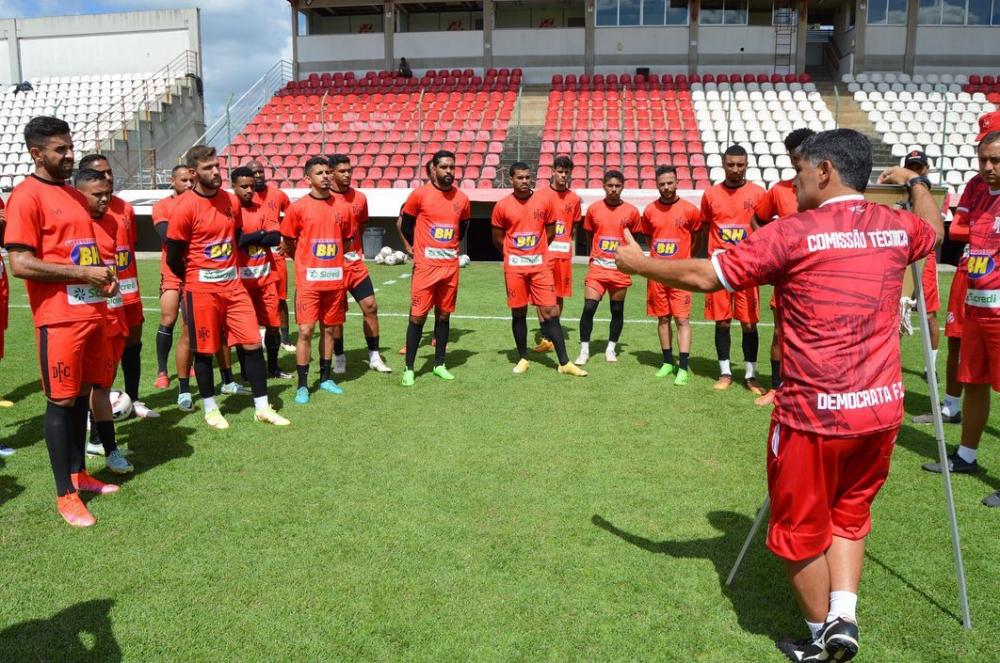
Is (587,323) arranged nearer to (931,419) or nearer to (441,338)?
(441,338)

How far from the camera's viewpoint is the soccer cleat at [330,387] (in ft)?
24.1

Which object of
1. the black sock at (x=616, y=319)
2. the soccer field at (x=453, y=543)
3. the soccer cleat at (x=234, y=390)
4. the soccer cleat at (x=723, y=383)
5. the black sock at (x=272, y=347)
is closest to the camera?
the soccer field at (x=453, y=543)

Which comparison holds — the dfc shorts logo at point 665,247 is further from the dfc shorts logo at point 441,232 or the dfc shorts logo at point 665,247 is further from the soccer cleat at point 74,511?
the soccer cleat at point 74,511

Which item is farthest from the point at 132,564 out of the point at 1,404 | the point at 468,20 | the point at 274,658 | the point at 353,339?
the point at 468,20

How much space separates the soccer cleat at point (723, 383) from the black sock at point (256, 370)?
169 inches

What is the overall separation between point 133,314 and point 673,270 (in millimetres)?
5082

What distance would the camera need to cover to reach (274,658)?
9.95ft

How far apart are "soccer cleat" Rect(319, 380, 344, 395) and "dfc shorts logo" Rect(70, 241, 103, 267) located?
3.02 metres

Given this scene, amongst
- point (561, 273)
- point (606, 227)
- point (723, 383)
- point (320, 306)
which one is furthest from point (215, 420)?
point (561, 273)

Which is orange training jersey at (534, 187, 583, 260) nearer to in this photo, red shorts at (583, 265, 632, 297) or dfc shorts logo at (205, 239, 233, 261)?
red shorts at (583, 265, 632, 297)

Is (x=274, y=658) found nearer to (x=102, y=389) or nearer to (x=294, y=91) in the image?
(x=102, y=389)

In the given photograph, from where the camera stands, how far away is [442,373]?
7.93 m

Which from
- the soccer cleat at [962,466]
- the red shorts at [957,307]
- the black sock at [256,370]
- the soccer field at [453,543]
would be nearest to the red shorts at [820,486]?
the soccer field at [453,543]

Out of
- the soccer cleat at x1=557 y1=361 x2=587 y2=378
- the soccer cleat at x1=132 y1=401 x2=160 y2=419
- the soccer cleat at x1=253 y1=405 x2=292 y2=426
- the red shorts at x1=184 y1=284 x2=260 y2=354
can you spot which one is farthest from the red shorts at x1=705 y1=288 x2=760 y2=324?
the soccer cleat at x1=132 y1=401 x2=160 y2=419
